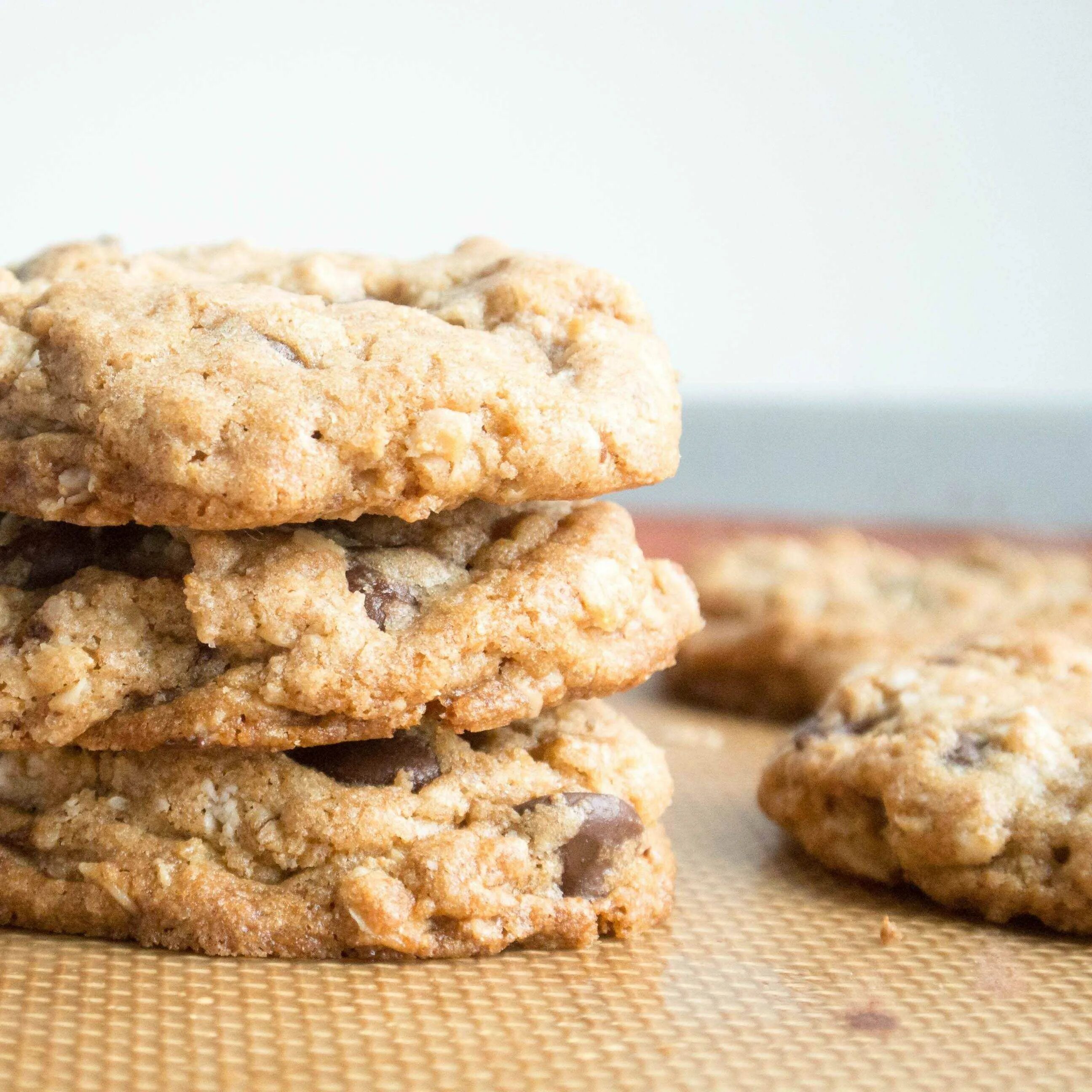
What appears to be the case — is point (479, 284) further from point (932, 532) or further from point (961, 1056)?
point (932, 532)

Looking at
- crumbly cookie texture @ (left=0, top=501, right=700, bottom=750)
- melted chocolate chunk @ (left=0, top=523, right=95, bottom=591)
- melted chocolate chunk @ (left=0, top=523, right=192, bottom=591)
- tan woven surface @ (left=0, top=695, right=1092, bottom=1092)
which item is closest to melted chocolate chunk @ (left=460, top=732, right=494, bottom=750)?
crumbly cookie texture @ (left=0, top=501, right=700, bottom=750)

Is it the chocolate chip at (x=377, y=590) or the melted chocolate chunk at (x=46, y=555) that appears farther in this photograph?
the melted chocolate chunk at (x=46, y=555)

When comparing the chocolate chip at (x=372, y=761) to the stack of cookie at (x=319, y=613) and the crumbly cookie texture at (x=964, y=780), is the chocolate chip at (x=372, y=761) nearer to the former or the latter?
the stack of cookie at (x=319, y=613)

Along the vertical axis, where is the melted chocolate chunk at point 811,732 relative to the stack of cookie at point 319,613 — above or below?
below

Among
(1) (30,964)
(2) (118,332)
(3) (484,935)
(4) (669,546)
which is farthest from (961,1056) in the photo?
(4) (669,546)

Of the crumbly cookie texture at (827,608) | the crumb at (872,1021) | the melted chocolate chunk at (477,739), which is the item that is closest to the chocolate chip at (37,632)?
the melted chocolate chunk at (477,739)

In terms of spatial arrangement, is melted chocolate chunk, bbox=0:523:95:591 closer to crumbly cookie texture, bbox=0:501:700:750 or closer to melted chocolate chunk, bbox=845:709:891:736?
crumbly cookie texture, bbox=0:501:700:750
